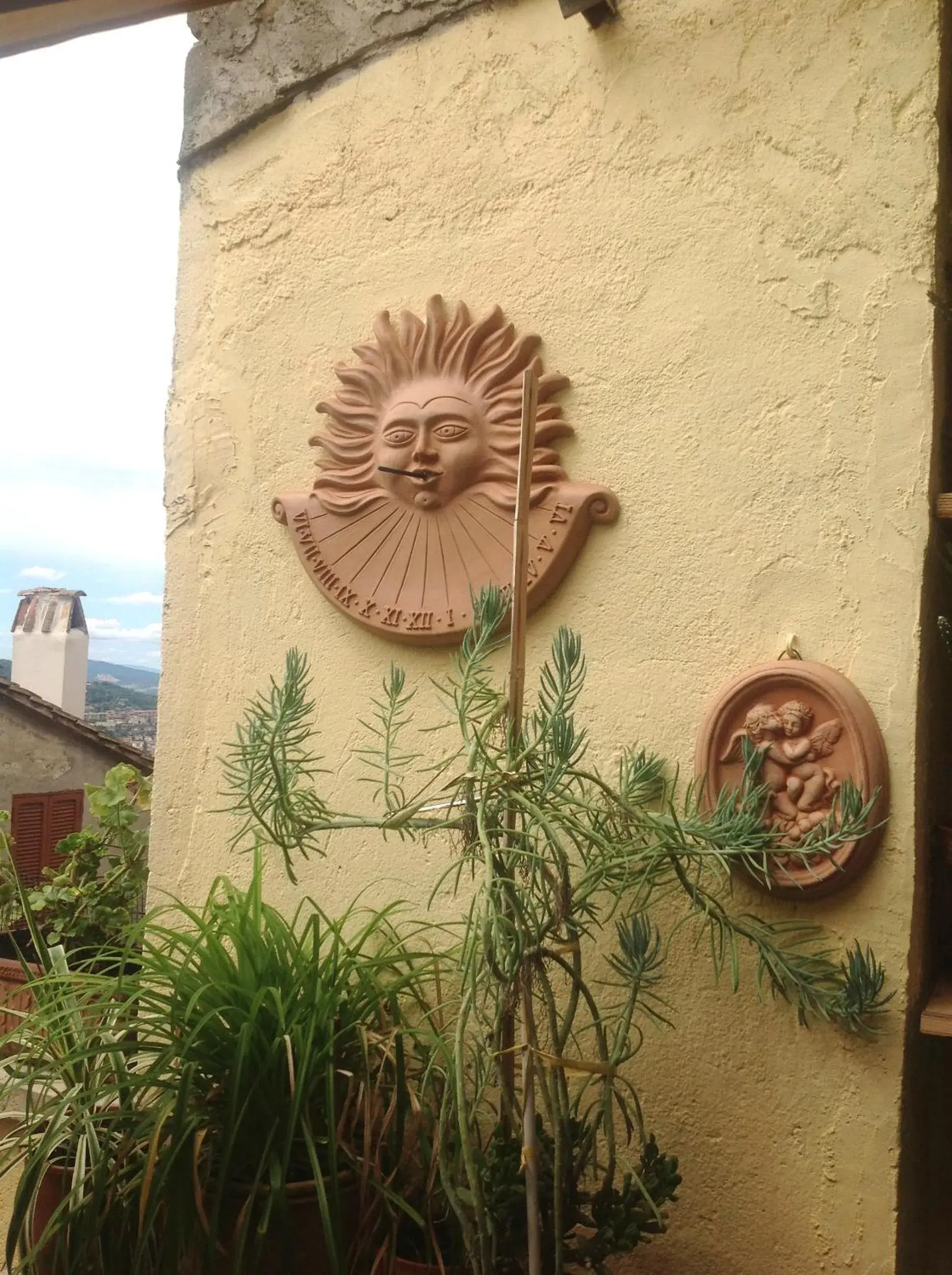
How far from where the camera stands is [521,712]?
123cm

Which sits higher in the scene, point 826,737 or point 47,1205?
point 826,737

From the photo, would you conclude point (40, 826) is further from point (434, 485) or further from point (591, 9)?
point (591, 9)

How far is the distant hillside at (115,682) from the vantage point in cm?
218

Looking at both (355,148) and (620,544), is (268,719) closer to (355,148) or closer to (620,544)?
(620,544)

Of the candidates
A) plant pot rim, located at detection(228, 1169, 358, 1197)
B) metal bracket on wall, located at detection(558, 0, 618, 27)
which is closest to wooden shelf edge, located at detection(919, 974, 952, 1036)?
plant pot rim, located at detection(228, 1169, 358, 1197)

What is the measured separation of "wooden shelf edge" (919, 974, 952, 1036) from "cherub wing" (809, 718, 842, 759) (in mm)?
308

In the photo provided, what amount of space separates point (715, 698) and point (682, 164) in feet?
2.42

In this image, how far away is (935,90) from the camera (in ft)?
4.50

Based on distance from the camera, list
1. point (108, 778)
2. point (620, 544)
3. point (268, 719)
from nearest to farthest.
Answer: point (268, 719) < point (620, 544) < point (108, 778)

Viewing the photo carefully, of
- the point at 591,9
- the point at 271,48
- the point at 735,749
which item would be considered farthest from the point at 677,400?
the point at 271,48

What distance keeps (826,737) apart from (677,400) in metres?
0.50

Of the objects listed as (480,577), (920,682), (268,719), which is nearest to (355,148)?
(480,577)

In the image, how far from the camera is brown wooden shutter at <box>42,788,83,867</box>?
2270mm

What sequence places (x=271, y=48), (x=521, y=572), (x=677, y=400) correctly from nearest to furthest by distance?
(x=521, y=572) < (x=677, y=400) < (x=271, y=48)
